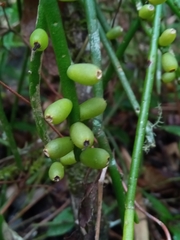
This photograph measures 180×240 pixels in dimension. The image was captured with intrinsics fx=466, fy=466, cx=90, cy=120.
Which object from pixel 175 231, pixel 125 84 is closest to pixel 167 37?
pixel 125 84

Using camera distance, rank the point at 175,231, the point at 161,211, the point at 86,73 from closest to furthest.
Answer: the point at 86,73, the point at 175,231, the point at 161,211

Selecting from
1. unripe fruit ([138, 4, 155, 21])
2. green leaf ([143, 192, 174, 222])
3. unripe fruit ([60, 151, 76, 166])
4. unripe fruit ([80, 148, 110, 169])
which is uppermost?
unripe fruit ([138, 4, 155, 21])

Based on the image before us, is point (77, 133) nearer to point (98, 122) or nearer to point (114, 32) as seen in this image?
point (98, 122)

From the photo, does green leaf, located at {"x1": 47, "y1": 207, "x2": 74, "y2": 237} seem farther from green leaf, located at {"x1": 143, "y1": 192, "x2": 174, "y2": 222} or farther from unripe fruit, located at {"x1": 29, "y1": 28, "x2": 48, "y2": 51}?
unripe fruit, located at {"x1": 29, "y1": 28, "x2": 48, "y2": 51}

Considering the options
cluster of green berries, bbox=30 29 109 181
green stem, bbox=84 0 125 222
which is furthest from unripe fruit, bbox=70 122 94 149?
green stem, bbox=84 0 125 222

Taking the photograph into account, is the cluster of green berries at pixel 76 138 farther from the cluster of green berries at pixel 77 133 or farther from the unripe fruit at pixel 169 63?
the unripe fruit at pixel 169 63

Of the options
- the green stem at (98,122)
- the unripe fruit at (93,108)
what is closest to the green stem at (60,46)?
the unripe fruit at (93,108)
